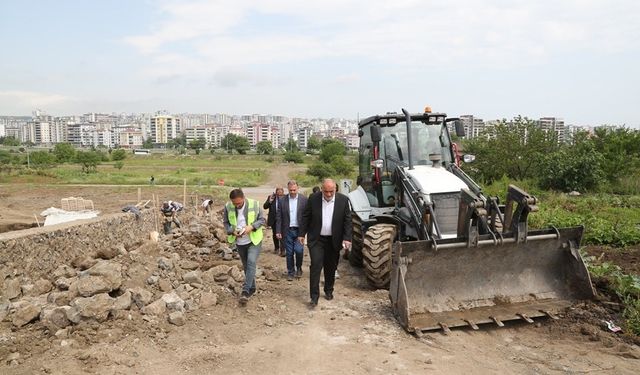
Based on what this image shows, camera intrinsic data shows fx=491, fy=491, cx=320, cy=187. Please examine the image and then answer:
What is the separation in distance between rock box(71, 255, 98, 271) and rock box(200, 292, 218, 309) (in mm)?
1987

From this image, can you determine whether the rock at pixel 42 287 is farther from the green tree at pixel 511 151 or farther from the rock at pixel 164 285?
the green tree at pixel 511 151

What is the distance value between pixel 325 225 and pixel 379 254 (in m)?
0.96

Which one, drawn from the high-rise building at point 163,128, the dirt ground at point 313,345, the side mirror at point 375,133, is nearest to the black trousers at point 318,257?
the dirt ground at point 313,345

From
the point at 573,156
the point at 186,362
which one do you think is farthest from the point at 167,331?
the point at 573,156

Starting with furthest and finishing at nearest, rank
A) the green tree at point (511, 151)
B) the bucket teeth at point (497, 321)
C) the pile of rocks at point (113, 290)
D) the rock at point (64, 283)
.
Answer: the green tree at point (511, 151), the rock at point (64, 283), the bucket teeth at point (497, 321), the pile of rocks at point (113, 290)

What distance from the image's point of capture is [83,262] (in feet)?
23.7

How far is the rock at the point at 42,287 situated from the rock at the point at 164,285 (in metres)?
1.43

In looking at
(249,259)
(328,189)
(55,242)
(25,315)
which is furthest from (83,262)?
(328,189)

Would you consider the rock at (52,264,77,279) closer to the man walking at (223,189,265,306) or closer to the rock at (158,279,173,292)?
the rock at (158,279,173,292)

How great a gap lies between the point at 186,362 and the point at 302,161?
71997 millimetres

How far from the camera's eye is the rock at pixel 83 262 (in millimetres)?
7031

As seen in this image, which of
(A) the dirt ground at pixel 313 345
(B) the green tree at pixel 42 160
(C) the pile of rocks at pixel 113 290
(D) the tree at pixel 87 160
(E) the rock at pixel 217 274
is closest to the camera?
(A) the dirt ground at pixel 313 345

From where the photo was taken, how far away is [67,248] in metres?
7.61

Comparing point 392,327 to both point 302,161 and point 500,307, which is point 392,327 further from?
point 302,161
